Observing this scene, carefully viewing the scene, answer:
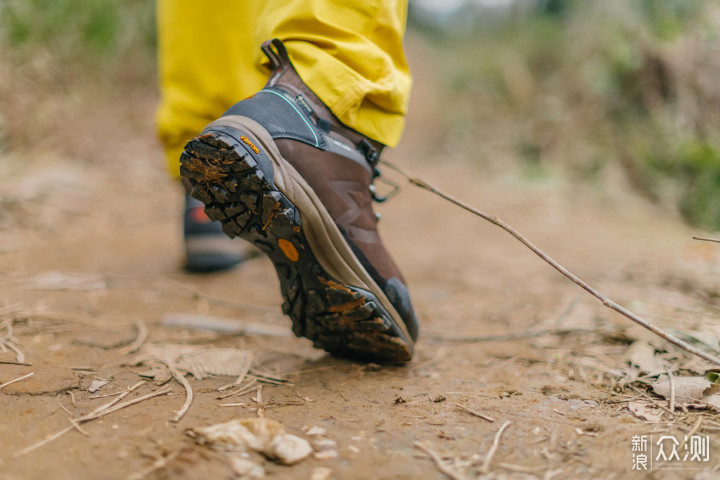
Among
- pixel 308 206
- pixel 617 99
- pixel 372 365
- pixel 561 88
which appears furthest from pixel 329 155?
pixel 561 88

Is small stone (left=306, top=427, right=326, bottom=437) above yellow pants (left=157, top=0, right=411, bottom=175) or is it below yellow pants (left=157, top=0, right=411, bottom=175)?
below

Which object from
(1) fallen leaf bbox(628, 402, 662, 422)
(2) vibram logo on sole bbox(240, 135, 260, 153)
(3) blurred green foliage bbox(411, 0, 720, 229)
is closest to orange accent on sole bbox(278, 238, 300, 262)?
(2) vibram logo on sole bbox(240, 135, 260, 153)

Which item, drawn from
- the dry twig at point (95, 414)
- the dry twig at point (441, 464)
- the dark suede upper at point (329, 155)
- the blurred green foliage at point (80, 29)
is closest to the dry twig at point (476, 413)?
the dry twig at point (441, 464)

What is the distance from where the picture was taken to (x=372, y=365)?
1.10 meters

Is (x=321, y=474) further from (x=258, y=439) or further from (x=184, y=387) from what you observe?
(x=184, y=387)

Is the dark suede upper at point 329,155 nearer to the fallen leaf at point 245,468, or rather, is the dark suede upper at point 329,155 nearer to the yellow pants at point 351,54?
the yellow pants at point 351,54

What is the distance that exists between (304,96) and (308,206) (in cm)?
21

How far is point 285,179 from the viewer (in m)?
0.89

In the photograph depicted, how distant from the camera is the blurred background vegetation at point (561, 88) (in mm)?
2920

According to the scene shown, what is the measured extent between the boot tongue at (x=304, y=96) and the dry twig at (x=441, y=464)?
0.56m

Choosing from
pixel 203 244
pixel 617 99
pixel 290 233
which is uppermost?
pixel 617 99

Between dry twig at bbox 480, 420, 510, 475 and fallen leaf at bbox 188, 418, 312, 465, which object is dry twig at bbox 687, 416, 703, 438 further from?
fallen leaf at bbox 188, 418, 312, 465

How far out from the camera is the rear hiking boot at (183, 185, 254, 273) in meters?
1.83

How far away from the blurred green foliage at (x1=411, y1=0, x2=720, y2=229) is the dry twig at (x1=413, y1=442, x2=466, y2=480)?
91.7 inches
